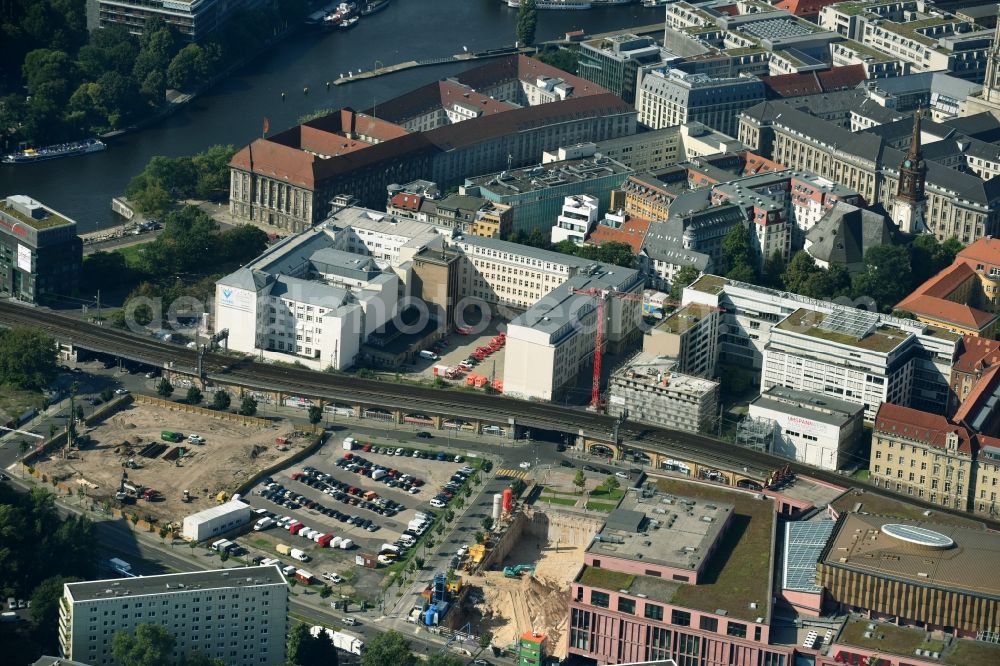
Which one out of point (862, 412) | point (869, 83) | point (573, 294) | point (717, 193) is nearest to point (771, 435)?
point (862, 412)

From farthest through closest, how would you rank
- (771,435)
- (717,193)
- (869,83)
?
(869,83), (717,193), (771,435)

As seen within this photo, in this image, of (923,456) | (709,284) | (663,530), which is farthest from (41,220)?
(923,456)

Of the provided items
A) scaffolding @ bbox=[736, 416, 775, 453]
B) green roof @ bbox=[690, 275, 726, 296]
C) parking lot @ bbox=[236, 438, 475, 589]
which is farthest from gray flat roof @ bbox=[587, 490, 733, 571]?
green roof @ bbox=[690, 275, 726, 296]

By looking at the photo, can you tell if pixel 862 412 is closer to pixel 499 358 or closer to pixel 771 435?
pixel 771 435

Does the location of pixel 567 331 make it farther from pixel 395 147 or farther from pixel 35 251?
pixel 35 251

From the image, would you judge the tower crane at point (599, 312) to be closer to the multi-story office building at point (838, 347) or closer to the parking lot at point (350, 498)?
the multi-story office building at point (838, 347)

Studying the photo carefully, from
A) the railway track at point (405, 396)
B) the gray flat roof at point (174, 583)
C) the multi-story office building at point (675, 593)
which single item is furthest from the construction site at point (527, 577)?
the gray flat roof at point (174, 583)
